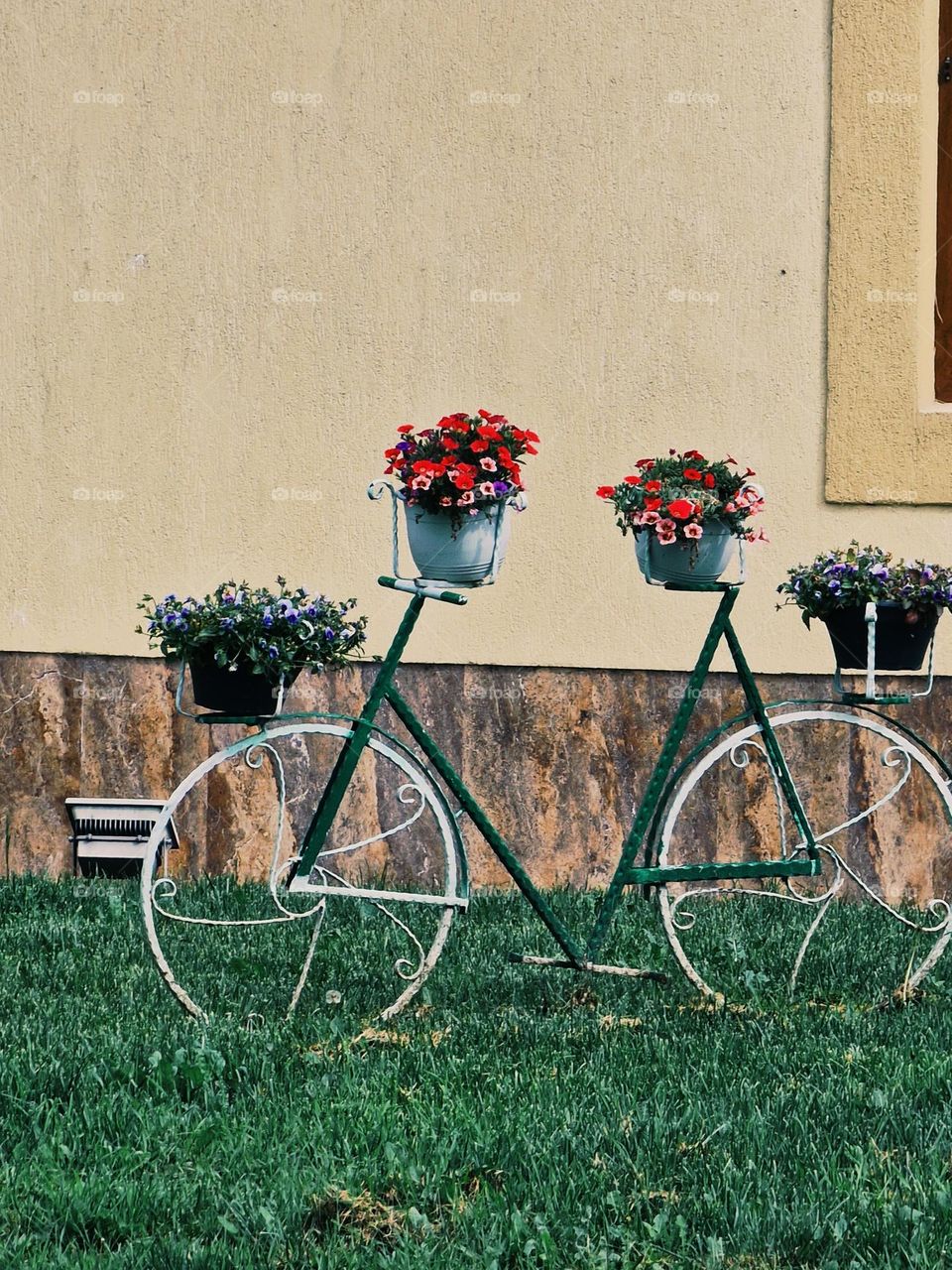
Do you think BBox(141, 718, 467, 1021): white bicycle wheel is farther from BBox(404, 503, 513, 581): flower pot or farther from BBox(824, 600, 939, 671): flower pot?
BBox(824, 600, 939, 671): flower pot

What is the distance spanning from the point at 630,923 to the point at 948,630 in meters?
1.76

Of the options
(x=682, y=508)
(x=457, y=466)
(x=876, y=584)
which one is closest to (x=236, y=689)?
(x=457, y=466)

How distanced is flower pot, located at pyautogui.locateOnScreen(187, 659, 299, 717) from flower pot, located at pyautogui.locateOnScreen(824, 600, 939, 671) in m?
1.65

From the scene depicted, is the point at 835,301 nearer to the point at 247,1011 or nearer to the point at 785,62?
the point at 785,62

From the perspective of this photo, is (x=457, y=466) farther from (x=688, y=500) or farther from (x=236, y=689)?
(x=236, y=689)

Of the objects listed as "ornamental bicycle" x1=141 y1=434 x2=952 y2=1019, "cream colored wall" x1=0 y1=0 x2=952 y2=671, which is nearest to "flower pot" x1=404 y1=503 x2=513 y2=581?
"ornamental bicycle" x1=141 y1=434 x2=952 y2=1019

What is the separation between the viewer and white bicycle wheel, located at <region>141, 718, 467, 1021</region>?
14.6ft

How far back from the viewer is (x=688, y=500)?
176 inches

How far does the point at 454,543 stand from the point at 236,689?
2.35 feet

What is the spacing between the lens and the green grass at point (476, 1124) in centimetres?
304

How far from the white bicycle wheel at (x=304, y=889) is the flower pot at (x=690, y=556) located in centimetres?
89

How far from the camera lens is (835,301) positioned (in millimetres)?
6332

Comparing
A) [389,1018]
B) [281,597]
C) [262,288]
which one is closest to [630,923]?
[389,1018]

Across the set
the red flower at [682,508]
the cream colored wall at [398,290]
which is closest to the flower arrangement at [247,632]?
the red flower at [682,508]
